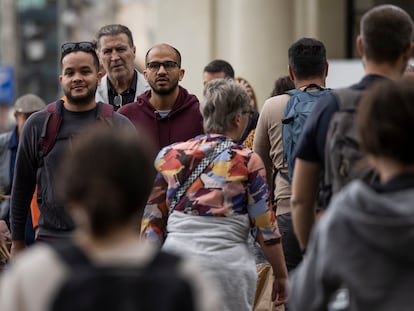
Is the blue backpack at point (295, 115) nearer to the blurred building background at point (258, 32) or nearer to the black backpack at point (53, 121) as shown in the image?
the black backpack at point (53, 121)

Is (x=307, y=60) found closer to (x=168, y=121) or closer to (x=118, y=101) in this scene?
(x=168, y=121)

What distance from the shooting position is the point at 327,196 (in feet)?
20.1

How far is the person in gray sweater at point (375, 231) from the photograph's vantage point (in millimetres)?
4961

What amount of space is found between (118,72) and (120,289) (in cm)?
583

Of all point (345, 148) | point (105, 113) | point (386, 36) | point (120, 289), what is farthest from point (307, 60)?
point (120, 289)

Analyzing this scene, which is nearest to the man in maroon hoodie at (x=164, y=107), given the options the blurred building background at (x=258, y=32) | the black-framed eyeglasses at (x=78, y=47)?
the black-framed eyeglasses at (x=78, y=47)

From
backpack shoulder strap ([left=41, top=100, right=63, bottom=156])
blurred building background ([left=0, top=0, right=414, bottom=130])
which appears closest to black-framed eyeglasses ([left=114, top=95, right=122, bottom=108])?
backpack shoulder strap ([left=41, top=100, right=63, bottom=156])

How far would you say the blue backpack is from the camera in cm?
809

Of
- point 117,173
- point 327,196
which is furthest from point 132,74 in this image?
point 117,173

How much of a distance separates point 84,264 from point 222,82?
3.33 meters

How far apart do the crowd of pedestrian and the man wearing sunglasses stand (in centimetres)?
1

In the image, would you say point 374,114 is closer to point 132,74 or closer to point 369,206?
point 369,206

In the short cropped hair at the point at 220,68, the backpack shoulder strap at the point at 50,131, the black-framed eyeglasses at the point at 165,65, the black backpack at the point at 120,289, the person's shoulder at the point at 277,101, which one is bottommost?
the short cropped hair at the point at 220,68

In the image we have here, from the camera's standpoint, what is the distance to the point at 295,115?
8.16m
